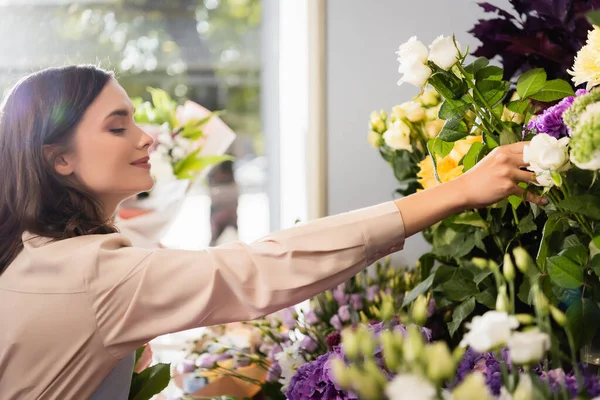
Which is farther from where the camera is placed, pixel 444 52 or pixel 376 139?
pixel 376 139

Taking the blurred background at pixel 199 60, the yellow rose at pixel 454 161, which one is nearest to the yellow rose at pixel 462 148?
the yellow rose at pixel 454 161

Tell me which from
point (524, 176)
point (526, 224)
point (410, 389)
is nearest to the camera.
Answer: point (410, 389)

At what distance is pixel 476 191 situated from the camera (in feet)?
2.68

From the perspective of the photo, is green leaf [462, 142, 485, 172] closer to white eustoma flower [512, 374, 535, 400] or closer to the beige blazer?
the beige blazer

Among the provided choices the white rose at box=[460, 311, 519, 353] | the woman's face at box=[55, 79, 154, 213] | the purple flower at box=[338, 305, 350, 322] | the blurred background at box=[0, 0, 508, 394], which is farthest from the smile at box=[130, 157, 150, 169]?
the blurred background at box=[0, 0, 508, 394]

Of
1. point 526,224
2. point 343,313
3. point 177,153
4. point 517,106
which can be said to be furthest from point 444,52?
point 177,153

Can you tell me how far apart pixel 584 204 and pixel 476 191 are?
118 millimetres

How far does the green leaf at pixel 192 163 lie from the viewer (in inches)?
68.6

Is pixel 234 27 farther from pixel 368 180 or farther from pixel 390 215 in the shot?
pixel 390 215

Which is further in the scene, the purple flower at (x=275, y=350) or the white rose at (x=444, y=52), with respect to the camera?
the purple flower at (x=275, y=350)

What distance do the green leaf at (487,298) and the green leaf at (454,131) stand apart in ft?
0.75

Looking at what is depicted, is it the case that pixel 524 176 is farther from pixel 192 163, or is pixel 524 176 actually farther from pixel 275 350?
pixel 192 163

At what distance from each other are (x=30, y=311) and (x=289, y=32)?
1003 millimetres

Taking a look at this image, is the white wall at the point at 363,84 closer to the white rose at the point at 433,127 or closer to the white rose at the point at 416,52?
the white rose at the point at 433,127
